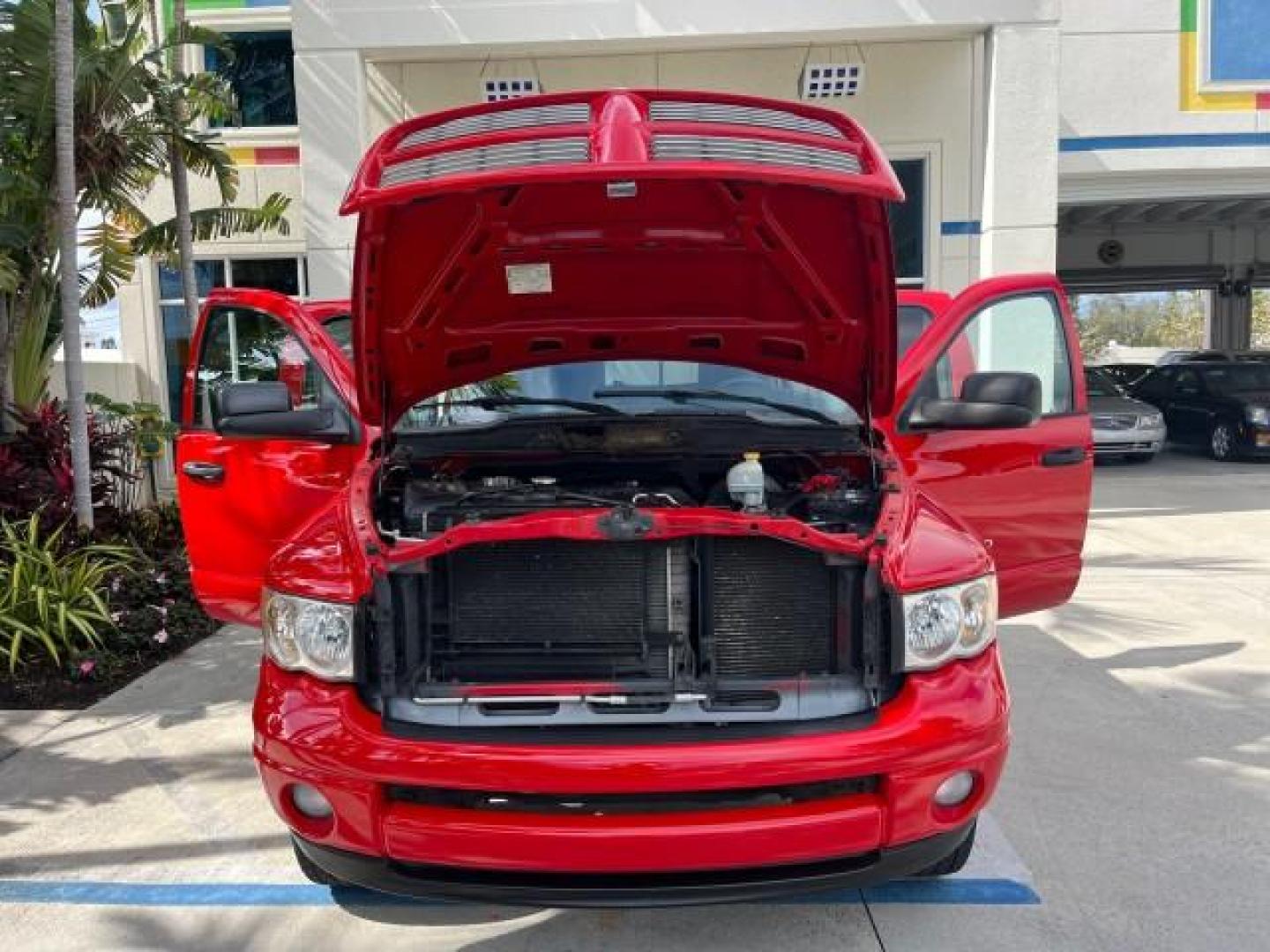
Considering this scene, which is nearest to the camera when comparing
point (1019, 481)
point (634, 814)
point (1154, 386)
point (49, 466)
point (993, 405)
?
point (634, 814)

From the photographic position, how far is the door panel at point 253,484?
4289 millimetres

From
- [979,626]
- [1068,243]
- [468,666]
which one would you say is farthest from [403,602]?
[1068,243]

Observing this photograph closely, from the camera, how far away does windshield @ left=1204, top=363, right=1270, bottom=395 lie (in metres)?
15.2

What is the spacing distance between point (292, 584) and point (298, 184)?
34.2 feet

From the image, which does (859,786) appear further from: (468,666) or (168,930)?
(168,930)

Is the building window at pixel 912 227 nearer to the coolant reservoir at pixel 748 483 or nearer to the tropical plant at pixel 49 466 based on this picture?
the tropical plant at pixel 49 466

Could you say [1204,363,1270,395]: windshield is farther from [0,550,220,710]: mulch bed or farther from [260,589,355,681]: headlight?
[260,589,355,681]: headlight

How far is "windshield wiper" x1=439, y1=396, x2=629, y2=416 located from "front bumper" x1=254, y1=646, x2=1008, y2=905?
5.17 feet

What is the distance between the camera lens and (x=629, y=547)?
8.65 ft

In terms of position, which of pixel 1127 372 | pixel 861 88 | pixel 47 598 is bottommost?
pixel 47 598


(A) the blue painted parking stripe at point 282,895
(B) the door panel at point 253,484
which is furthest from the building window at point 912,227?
(A) the blue painted parking stripe at point 282,895

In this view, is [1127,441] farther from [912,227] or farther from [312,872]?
[312,872]

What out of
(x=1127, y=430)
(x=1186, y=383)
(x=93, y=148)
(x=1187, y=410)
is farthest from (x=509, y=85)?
(x=1186, y=383)

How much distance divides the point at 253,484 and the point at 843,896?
2.91 metres
